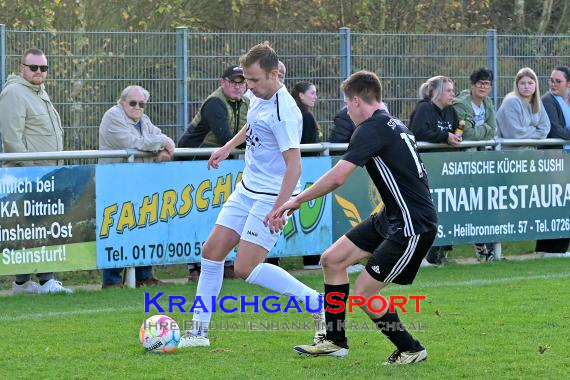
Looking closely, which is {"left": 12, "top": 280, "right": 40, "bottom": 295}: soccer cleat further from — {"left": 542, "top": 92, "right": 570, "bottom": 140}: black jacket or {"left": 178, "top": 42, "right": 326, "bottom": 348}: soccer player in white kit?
{"left": 542, "top": 92, "right": 570, "bottom": 140}: black jacket

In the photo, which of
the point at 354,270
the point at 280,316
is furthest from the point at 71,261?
the point at 354,270

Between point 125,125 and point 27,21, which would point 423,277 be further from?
point 27,21

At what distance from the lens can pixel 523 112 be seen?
15.5 m

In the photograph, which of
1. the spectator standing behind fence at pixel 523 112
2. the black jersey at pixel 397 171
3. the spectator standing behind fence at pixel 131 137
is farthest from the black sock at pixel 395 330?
the spectator standing behind fence at pixel 523 112

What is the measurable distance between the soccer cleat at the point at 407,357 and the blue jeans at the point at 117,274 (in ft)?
15.6

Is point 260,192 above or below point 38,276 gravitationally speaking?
above

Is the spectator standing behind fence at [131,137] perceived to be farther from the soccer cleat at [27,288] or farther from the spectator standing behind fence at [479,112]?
the spectator standing behind fence at [479,112]

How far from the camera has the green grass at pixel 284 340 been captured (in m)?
8.19

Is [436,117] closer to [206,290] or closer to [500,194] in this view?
[500,194]

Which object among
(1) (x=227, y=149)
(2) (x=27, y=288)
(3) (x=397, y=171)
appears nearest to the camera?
(3) (x=397, y=171)

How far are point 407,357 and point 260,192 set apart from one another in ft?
5.28

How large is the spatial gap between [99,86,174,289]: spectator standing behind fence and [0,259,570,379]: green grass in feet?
1.28

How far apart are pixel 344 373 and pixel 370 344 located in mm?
1113

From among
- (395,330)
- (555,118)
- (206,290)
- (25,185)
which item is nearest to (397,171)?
(395,330)
